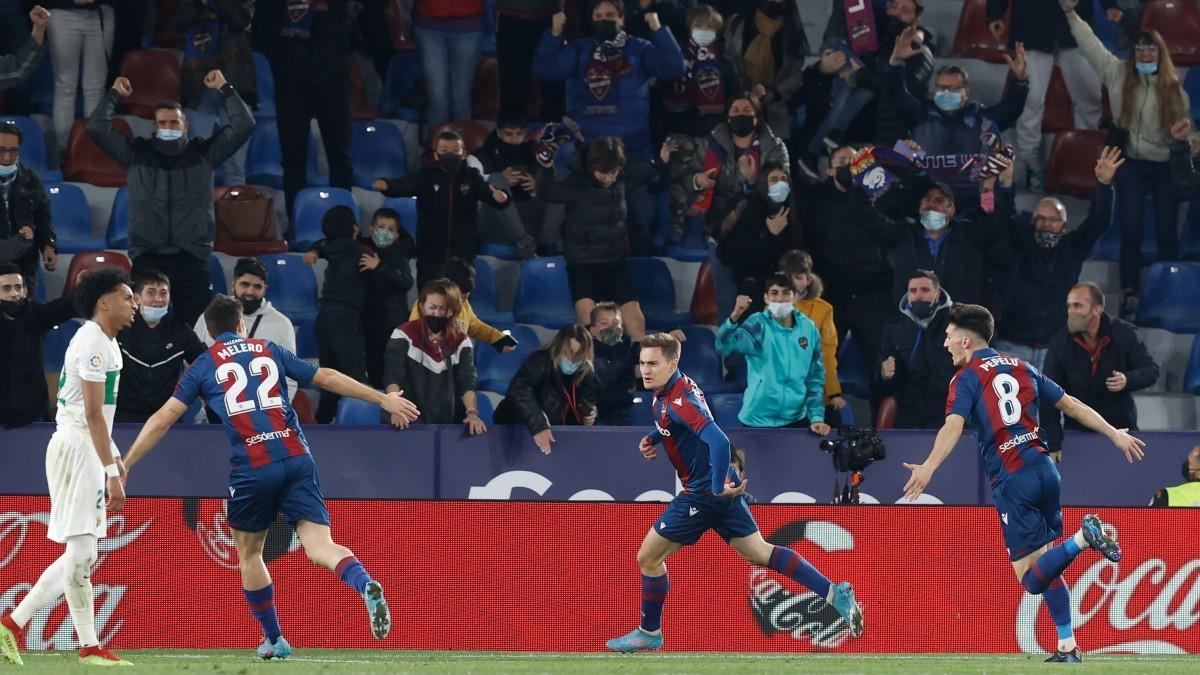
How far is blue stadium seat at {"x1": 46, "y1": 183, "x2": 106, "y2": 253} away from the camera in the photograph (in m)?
15.0

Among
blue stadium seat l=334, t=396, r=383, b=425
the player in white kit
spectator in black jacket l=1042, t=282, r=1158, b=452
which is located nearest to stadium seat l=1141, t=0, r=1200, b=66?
spectator in black jacket l=1042, t=282, r=1158, b=452

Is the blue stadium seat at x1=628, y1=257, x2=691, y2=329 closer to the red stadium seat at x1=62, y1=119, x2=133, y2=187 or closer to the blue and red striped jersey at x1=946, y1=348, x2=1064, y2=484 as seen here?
the red stadium seat at x1=62, y1=119, x2=133, y2=187

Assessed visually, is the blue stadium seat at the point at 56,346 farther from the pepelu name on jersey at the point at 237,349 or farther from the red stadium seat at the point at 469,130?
the pepelu name on jersey at the point at 237,349

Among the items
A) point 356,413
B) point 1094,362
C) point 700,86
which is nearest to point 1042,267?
point 1094,362

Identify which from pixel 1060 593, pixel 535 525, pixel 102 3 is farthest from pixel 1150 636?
pixel 102 3

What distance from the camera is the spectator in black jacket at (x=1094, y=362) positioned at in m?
12.9

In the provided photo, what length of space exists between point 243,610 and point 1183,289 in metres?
8.54

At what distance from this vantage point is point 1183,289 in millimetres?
15297

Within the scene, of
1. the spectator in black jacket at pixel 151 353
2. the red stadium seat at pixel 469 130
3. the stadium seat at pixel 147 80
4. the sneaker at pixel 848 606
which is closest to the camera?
the sneaker at pixel 848 606

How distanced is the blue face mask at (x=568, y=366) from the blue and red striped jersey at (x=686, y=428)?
2374mm

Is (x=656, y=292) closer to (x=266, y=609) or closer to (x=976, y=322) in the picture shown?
(x=976, y=322)

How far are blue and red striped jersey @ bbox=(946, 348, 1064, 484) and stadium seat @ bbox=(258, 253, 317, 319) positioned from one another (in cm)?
620

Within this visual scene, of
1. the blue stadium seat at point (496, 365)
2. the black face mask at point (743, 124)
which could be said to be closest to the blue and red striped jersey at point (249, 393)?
the blue stadium seat at point (496, 365)

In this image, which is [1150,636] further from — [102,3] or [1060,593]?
[102,3]
